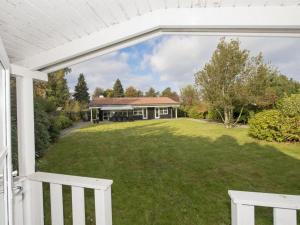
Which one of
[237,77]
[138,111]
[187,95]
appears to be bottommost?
[138,111]

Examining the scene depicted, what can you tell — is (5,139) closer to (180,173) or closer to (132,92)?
(180,173)

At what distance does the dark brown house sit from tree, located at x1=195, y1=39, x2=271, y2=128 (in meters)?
12.2

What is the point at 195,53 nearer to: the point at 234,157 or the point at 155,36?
the point at 234,157

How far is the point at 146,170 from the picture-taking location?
6.25 m

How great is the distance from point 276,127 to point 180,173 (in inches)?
244

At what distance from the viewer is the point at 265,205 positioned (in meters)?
1.32

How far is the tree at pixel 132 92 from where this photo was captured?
41.5 metres

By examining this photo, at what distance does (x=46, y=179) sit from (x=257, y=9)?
2343mm

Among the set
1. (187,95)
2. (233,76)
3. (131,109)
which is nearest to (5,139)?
(233,76)

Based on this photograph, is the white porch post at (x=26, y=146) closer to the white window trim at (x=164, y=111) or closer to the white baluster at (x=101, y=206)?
the white baluster at (x=101, y=206)

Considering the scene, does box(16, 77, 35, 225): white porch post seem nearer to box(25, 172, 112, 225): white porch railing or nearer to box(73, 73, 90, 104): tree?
box(25, 172, 112, 225): white porch railing

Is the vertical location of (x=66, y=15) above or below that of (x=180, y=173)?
above

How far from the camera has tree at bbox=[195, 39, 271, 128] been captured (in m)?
13.8

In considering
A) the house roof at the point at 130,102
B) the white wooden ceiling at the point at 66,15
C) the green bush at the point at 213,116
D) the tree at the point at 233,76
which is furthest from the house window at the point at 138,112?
the white wooden ceiling at the point at 66,15
